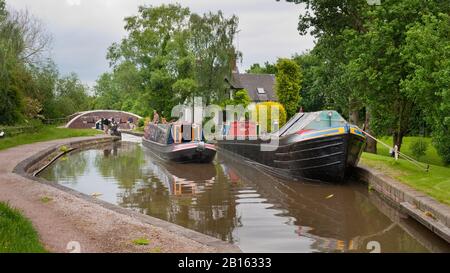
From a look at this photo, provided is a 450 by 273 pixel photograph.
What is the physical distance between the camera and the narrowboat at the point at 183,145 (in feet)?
65.9

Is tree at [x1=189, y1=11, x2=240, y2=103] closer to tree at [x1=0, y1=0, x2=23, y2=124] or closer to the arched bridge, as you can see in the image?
tree at [x1=0, y1=0, x2=23, y2=124]

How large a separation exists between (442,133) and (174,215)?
850 cm

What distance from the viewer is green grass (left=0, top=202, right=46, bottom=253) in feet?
18.4

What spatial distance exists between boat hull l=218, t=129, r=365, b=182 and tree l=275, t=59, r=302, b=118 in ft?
97.8

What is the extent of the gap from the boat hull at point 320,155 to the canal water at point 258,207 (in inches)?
16.9

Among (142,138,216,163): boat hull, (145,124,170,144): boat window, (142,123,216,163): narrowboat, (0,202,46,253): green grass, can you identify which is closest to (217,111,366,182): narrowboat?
(142,138,216,163): boat hull

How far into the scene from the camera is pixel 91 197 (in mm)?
10703

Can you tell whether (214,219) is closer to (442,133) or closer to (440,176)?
(440,176)

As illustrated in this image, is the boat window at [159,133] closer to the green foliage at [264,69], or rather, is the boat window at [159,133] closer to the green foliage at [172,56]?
the green foliage at [172,56]

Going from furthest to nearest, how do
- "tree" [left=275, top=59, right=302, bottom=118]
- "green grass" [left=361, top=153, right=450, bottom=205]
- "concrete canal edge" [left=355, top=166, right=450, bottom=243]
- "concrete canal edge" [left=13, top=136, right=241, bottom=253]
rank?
"tree" [left=275, top=59, right=302, bottom=118] < "green grass" [left=361, top=153, right=450, bottom=205] < "concrete canal edge" [left=355, top=166, right=450, bottom=243] < "concrete canal edge" [left=13, top=136, right=241, bottom=253]

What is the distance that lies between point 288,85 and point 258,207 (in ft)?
116

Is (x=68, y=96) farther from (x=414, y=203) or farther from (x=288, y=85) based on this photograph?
(x=414, y=203)

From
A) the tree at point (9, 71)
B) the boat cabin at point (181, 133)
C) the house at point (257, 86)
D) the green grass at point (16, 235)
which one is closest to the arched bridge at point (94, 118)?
the house at point (257, 86)
